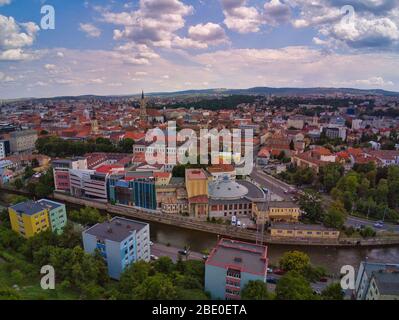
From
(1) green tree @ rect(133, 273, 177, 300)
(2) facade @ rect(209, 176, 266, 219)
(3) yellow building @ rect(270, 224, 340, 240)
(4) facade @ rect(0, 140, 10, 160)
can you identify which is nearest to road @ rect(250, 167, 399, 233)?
(3) yellow building @ rect(270, 224, 340, 240)

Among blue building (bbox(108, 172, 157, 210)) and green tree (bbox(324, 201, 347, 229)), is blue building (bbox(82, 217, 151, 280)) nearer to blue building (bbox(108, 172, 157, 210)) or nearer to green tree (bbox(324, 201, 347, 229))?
blue building (bbox(108, 172, 157, 210))

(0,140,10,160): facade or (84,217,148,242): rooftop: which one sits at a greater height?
(0,140,10,160): facade

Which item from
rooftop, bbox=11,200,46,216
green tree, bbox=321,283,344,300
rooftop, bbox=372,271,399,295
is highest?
rooftop, bbox=11,200,46,216

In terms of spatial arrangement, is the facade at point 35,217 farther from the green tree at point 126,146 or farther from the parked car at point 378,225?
the green tree at point 126,146

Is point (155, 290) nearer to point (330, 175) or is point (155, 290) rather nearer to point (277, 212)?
point (277, 212)

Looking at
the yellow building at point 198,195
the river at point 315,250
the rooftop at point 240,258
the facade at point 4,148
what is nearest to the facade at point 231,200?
the yellow building at point 198,195

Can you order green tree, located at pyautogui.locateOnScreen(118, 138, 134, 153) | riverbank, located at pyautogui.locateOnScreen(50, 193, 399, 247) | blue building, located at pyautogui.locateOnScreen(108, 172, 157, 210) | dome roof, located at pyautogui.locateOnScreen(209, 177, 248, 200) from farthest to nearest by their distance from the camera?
1. green tree, located at pyautogui.locateOnScreen(118, 138, 134, 153)
2. blue building, located at pyautogui.locateOnScreen(108, 172, 157, 210)
3. dome roof, located at pyautogui.locateOnScreen(209, 177, 248, 200)
4. riverbank, located at pyautogui.locateOnScreen(50, 193, 399, 247)

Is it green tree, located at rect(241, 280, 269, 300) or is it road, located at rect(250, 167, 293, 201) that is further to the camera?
road, located at rect(250, 167, 293, 201)
